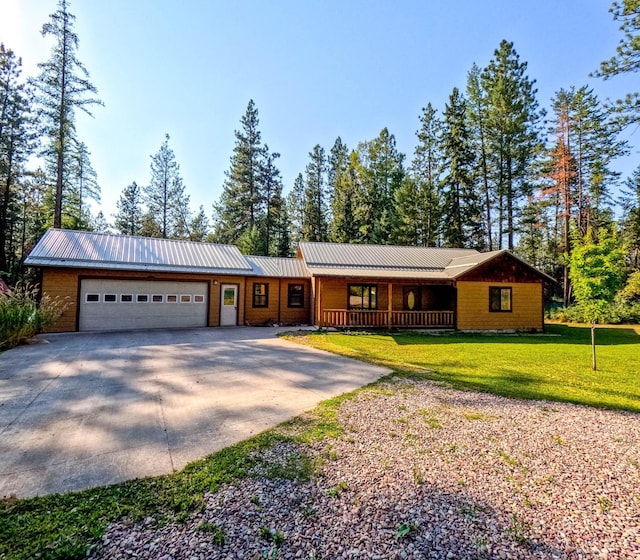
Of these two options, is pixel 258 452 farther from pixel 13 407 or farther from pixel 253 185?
pixel 253 185

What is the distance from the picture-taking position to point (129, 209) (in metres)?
35.1

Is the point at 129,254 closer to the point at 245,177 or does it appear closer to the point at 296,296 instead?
the point at 296,296

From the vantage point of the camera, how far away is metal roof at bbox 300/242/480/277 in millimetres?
16500

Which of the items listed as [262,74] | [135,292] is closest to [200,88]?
[262,74]

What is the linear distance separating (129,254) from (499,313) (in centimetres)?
1687

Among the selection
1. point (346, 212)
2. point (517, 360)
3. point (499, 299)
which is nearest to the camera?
point (517, 360)

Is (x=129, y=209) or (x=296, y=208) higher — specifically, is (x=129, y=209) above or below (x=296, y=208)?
below

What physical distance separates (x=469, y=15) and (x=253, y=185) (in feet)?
82.2

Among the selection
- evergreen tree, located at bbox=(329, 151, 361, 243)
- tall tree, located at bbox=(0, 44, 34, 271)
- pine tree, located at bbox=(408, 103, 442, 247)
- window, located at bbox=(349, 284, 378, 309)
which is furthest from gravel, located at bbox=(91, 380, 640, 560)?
evergreen tree, located at bbox=(329, 151, 361, 243)

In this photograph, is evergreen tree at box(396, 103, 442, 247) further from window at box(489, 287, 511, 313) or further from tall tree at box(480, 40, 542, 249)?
window at box(489, 287, 511, 313)

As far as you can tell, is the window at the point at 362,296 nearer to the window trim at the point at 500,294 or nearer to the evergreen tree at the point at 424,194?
the window trim at the point at 500,294

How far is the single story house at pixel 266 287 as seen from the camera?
501 inches

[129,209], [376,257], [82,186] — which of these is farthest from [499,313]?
[129,209]

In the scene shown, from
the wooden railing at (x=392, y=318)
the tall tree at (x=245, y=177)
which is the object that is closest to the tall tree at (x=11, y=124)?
the tall tree at (x=245, y=177)
